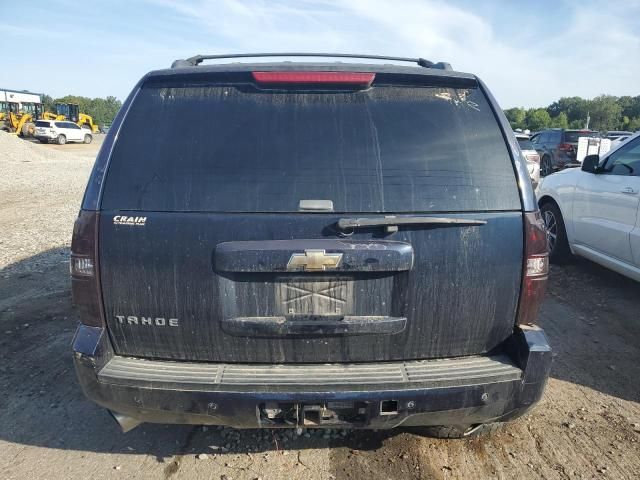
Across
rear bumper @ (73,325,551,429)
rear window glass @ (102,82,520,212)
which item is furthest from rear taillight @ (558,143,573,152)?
rear bumper @ (73,325,551,429)

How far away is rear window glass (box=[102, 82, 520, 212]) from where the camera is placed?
7.30ft

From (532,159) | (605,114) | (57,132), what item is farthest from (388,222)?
(605,114)

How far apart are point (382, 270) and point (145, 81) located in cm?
153

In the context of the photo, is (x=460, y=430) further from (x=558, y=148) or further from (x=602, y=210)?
(x=558, y=148)

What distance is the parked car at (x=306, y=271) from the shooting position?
2180 millimetres

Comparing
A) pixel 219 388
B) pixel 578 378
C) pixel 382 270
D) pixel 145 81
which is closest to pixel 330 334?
pixel 382 270

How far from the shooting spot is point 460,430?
2797mm

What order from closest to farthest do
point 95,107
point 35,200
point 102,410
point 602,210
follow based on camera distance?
point 102,410
point 602,210
point 35,200
point 95,107

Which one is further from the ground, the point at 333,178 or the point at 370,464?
the point at 333,178

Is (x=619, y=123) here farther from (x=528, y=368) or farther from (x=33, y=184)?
(x=528, y=368)

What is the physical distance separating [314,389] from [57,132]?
140ft


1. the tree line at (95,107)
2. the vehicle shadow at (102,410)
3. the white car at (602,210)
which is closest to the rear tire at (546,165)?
the white car at (602,210)

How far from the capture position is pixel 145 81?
248 centimetres

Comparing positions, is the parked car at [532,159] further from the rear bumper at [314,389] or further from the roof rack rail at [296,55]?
the rear bumper at [314,389]
